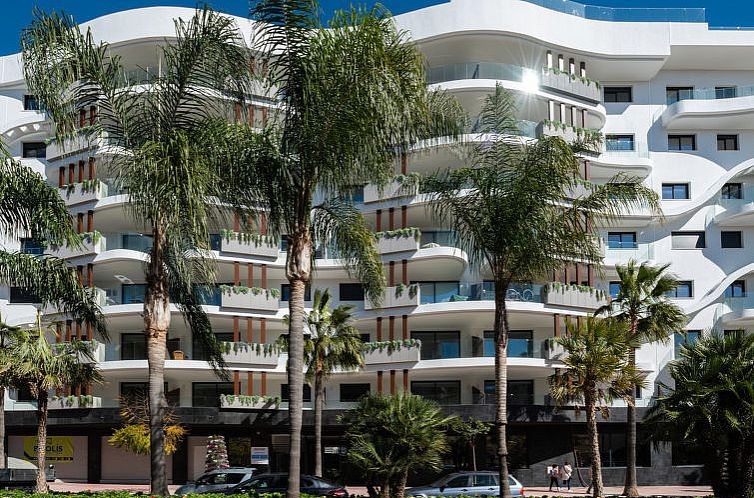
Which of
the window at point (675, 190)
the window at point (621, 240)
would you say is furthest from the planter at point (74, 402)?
the window at point (675, 190)

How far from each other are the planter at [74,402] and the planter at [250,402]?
6.36 m

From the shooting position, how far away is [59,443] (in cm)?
5381

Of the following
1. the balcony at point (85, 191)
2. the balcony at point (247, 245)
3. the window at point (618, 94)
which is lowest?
the balcony at point (247, 245)

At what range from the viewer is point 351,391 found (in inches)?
2128

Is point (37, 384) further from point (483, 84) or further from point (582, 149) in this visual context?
point (483, 84)

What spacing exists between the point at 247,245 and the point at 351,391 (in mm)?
9732

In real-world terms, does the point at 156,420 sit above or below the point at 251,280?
below

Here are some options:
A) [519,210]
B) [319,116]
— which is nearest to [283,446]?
[519,210]

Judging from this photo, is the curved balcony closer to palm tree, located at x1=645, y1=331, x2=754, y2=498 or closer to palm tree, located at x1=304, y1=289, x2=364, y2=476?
palm tree, located at x1=304, y1=289, x2=364, y2=476

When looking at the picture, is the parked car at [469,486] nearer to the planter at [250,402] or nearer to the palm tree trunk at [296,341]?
the palm tree trunk at [296,341]

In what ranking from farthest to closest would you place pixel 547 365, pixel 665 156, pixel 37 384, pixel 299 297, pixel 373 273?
pixel 665 156, pixel 547 365, pixel 37 384, pixel 373 273, pixel 299 297

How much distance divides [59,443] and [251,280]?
13.7 meters

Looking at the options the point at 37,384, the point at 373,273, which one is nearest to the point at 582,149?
the point at 373,273

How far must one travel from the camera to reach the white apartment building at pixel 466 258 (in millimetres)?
50281
